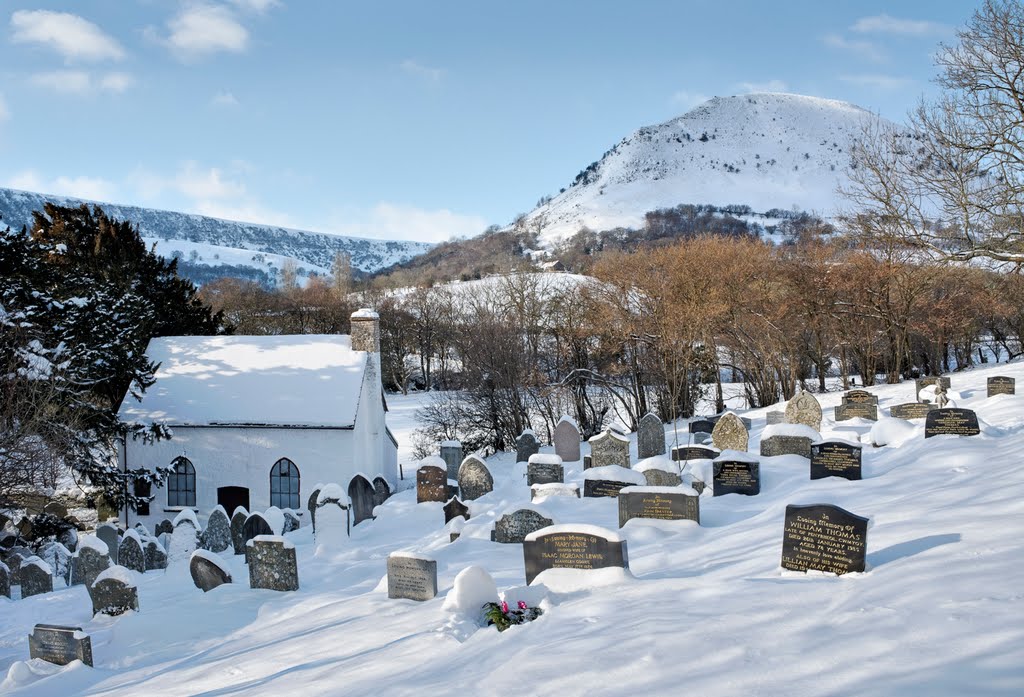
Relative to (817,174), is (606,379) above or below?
below

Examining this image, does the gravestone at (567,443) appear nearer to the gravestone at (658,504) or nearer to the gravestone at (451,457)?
the gravestone at (451,457)

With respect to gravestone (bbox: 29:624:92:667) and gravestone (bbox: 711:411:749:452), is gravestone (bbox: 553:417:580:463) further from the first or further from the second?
gravestone (bbox: 29:624:92:667)

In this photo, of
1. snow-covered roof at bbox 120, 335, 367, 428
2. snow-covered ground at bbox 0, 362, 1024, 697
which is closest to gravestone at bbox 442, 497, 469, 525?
snow-covered ground at bbox 0, 362, 1024, 697

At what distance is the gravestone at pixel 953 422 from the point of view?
12.7 m

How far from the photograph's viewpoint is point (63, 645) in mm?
7707

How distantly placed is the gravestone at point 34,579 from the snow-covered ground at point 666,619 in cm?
78

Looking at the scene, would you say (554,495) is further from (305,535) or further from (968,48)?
(968,48)

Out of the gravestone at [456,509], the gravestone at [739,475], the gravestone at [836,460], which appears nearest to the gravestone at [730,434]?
the gravestone at [836,460]

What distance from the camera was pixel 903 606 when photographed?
491 centimetres

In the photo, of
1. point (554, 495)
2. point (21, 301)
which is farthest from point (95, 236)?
point (554, 495)

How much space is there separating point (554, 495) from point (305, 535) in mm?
5941

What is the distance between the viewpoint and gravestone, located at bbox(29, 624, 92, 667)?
301 inches

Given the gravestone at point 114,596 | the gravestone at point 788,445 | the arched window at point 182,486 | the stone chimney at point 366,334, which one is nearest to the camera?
the gravestone at point 114,596

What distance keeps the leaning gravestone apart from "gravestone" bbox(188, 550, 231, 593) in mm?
12975
